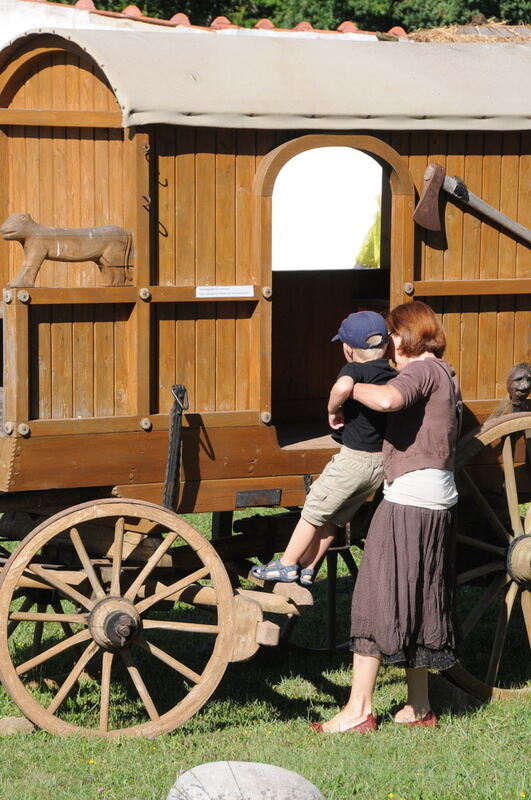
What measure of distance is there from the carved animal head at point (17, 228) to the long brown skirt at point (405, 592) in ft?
6.67

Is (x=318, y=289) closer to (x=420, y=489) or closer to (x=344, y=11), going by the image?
(x=420, y=489)

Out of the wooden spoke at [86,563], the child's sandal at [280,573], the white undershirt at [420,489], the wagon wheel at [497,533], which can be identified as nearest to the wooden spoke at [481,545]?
the wagon wheel at [497,533]

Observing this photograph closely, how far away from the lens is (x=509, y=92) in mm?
6551

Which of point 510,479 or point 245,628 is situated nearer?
point 245,628

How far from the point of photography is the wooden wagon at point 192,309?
575cm

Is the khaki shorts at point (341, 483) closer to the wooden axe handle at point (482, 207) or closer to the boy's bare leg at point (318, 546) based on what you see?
the boy's bare leg at point (318, 546)

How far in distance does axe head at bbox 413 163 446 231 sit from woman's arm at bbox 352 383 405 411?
A: 40.5 inches

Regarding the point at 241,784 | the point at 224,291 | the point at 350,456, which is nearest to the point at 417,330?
the point at 350,456

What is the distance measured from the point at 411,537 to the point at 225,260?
153cm

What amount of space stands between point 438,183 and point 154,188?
1.42 m

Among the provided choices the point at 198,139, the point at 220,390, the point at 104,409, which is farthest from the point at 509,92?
the point at 104,409

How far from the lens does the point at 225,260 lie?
6035mm

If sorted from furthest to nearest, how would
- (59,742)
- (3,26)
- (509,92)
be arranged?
(3,26)
(509,92)
(59,742)

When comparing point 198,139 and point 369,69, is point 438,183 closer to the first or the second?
point 369,69
